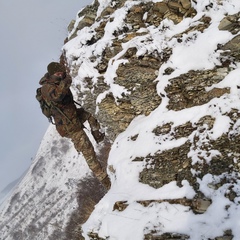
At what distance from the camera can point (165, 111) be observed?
22.6 feet

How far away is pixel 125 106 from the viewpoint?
823 centimetres

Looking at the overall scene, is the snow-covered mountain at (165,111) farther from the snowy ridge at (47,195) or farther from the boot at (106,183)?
the snowy ridge at (47,195)

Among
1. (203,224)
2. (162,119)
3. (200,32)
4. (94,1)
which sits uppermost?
(94,1)

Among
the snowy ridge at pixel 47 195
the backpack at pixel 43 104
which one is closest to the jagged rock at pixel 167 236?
the backpack at pixel 43 104

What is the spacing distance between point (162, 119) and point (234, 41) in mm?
2154

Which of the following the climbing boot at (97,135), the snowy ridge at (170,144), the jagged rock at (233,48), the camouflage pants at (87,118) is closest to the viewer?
the snowy ridge at (170,144)

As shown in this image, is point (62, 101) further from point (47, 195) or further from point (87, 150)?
point (47, 195)

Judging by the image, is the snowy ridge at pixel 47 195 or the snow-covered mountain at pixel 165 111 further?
the snowy ridge at pixel 47 195

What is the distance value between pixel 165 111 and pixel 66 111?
3.21m

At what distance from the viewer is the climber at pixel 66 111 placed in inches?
323

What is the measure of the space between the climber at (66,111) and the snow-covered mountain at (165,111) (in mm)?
731

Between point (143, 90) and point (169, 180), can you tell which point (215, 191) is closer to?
point (169, 180)

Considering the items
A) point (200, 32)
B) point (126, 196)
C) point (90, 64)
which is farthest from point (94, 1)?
point (126, 196)

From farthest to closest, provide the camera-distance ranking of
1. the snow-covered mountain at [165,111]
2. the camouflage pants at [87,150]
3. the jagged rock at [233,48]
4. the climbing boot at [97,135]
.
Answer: the climbing boot at [97,135]
the camouflage pants at [87,150]
the jagged rock at [233,48]
the snow-covered mountain at [165,111]
